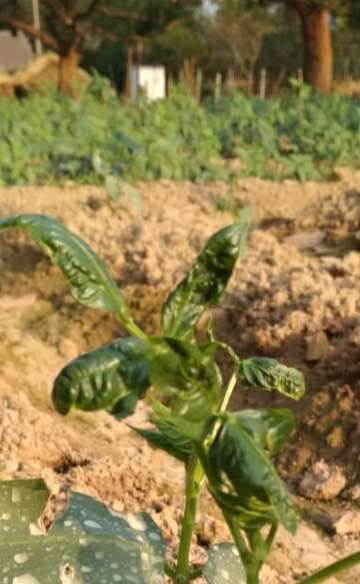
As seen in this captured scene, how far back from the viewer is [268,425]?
1212 millimetres

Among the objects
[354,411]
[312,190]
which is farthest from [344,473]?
[312,190]

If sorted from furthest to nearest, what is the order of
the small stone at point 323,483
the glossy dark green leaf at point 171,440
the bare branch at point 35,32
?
the bare branch at point 35,32
the small stone at point 323,483
the glossy dark green leaf at point 171,440

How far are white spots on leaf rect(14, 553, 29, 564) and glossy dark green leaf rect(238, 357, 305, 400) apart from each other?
0.46 meters

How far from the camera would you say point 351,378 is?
3594 millimetres

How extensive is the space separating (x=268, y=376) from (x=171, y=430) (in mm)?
175

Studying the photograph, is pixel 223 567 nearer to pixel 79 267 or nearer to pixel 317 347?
pixel 79 267

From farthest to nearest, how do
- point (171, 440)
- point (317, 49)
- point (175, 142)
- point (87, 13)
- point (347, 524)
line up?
point (87, 13)
point (317, 49)
point (175, 142)
point (347, 524)
point (171, 440)

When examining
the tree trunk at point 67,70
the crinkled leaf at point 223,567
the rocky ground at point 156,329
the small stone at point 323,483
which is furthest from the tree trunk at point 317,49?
the crinkled leaf at point 223,567

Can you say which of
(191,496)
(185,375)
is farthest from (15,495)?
(185,375)

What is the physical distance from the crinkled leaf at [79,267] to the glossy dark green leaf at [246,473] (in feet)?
0.73

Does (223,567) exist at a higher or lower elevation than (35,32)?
lower

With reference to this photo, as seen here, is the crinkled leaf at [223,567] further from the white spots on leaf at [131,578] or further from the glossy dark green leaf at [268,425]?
the glossy dark green leaf at [268,425]

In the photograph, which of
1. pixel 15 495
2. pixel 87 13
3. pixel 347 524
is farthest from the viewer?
pixel 87 13

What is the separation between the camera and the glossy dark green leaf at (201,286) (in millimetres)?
1310
